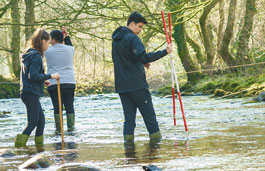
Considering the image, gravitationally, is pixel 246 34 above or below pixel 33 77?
above

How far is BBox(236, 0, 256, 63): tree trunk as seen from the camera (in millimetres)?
18294

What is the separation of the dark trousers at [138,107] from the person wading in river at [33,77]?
92cm

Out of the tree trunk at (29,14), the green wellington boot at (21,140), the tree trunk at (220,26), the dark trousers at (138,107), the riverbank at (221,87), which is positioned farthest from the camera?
the tree trunk at (220,26)

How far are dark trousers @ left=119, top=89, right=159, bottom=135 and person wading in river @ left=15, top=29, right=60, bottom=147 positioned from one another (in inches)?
36.2

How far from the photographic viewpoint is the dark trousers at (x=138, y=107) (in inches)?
247

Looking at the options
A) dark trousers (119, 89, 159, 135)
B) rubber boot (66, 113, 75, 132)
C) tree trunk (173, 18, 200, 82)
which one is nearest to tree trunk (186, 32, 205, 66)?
tree trunk (173, 18, 200, 82)

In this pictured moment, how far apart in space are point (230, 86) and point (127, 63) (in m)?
11.8

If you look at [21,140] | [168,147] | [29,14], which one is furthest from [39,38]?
[29,14]

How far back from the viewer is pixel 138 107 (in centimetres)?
638

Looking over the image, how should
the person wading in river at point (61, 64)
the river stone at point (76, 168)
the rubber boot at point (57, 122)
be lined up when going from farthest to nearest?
the rubber boot at point (57, 122) → the person wading in river at point (61, 64) → the river stone at point (76, 168)

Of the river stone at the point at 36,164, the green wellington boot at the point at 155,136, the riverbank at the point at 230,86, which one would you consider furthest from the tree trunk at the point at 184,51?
the river stone at the point at 36,164

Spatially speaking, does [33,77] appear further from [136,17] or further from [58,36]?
[58,36]

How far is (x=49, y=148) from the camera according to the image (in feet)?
21.0

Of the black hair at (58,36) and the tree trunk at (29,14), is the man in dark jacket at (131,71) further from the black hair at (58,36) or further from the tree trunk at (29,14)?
the tree trunk at (29,14)
